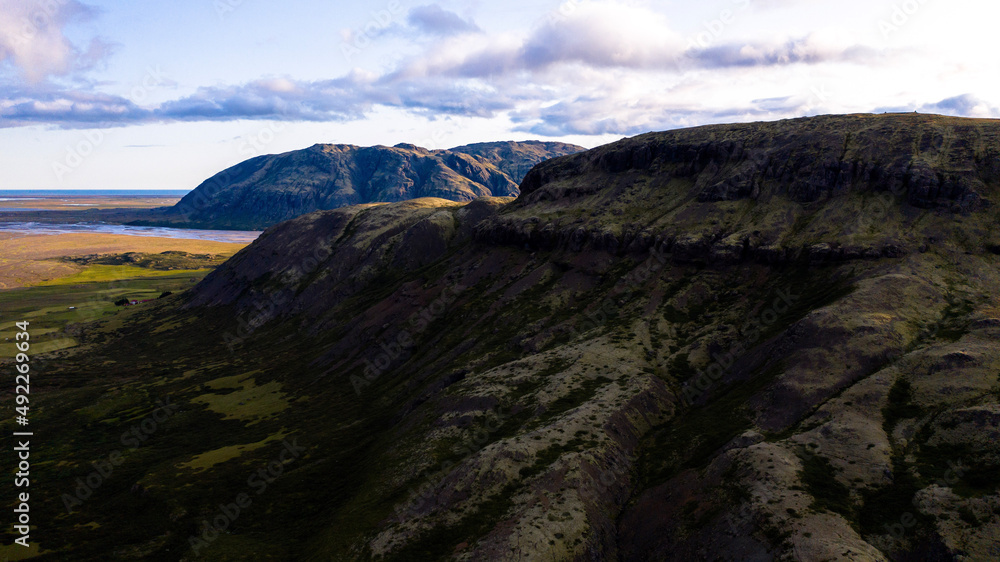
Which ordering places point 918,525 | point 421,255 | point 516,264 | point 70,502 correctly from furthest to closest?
point 421,255 < point 516,264 < point 70,502 < point 918,525

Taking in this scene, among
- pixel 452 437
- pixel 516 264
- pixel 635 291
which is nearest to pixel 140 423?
pixel 452 437

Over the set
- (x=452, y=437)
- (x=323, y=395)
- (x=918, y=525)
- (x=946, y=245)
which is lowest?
(x=323, y=395)

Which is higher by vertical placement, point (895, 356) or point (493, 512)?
point (895, 356)

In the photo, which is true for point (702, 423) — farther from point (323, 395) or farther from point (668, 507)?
point (323, 395)

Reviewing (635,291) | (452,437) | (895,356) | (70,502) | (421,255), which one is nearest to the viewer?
(895,356)

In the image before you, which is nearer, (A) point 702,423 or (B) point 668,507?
(B) point 668,507

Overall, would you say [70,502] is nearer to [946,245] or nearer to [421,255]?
[421,255]
